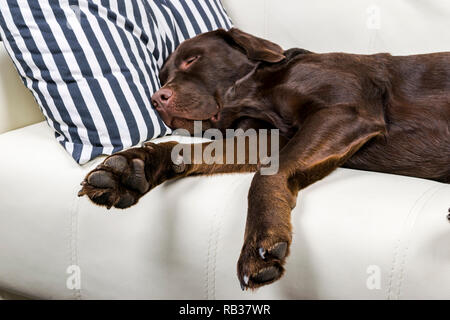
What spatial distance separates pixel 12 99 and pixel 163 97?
16.8 inches

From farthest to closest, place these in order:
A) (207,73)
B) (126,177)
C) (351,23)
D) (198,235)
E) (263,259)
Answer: (351,23), (207,73), (198,235), (126,177), (263,259)

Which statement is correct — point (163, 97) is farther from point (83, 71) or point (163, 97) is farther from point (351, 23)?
point (351, 23)

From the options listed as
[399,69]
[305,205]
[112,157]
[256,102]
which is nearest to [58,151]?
[112,157]

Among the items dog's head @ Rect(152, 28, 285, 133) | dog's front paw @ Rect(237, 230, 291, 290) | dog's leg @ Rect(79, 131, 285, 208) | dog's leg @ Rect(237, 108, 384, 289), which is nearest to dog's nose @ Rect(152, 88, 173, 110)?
dog's head @ Rect(152, 28, 285, 133)

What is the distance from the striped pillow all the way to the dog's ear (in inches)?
10.1

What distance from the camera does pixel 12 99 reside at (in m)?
1.69

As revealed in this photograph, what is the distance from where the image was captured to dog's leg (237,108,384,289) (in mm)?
1047

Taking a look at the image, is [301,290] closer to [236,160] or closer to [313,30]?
[236,160]

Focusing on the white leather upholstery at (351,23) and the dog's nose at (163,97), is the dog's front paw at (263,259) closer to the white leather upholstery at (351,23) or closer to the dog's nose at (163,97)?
the dog's nose at (163,97)

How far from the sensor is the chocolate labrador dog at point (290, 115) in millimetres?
1211

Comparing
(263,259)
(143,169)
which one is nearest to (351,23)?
(143,169)

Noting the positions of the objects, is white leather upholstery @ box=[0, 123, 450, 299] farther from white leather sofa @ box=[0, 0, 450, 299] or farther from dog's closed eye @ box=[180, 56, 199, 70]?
dog's closed eye @ box=[180, 56, 199, 70]

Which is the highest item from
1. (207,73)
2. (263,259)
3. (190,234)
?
(207,73)

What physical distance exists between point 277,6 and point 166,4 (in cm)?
43
